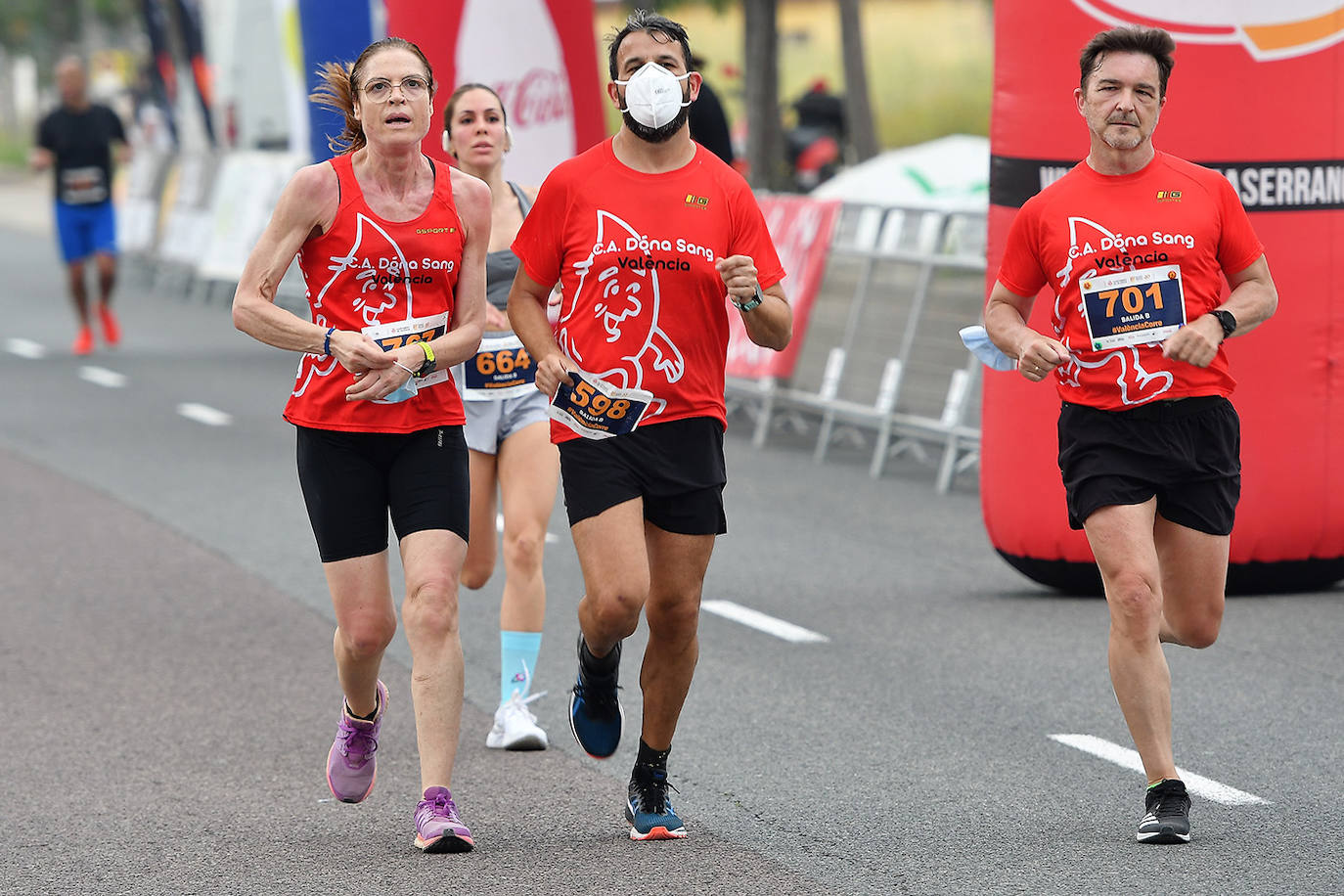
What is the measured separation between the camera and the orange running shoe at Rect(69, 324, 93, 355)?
61.0 feet

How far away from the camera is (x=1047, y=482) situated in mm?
8672

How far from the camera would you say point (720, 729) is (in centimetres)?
689

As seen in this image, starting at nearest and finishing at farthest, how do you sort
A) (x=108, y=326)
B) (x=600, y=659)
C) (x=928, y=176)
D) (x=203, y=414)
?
(x=600, y=659), (x=203, y=414), (x=928, y=176), (x=108, y=326)

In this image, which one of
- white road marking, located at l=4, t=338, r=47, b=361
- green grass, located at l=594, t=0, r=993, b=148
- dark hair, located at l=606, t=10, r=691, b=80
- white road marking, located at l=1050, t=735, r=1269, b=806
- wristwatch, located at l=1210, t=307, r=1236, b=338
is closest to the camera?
dark hair, located at l=606, t=10, r=691, b=80

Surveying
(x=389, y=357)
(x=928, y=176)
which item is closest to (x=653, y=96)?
(x=389, y=357)

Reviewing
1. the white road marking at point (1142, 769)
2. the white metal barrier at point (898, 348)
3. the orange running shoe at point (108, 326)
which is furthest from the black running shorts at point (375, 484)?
the orange running shoe at point (108, 326)

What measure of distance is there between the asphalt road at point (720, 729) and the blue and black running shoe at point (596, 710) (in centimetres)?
22

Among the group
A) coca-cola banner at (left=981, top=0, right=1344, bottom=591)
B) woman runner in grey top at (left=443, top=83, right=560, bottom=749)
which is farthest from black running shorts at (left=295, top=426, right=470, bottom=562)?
coca-cola banner at (left=981, top=0, right=1344, bottom=591)

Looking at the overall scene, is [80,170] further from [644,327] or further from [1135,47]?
[1135,47]

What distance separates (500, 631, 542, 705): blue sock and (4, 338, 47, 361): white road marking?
1253 cm

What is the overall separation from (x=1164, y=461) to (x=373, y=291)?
2.15 m

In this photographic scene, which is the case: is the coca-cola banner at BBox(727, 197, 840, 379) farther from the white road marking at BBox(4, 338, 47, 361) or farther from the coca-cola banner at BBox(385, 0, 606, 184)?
the white road marking at BBox(4, 338, 47, 361)

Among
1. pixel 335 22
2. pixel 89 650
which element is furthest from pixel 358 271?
pixel 335 22

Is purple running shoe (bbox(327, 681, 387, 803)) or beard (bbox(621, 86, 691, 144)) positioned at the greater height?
beard (bbox(621, 86, 691, 144))
